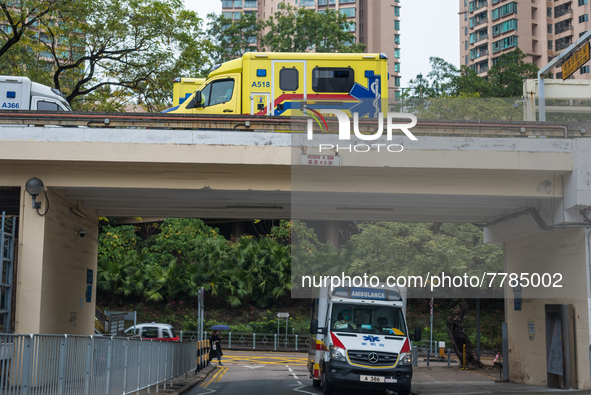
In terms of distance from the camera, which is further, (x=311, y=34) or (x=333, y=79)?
(x=311, y=34)

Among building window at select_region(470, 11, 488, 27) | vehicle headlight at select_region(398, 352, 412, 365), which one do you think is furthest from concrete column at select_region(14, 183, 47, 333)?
building window at select_region(470, 11, 488, 27)

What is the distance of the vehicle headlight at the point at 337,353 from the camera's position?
15305 mm

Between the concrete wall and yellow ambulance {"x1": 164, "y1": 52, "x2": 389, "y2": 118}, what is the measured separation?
6.21 metres

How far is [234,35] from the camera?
174ft

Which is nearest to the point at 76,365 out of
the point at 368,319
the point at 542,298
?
the point at 368,319

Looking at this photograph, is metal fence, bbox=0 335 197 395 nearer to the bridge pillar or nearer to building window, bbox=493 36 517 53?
the bridge pillar

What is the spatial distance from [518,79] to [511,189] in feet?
170

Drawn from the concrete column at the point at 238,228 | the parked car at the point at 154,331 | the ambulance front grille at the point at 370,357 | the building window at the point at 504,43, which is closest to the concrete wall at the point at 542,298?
the ambulance front grille at the point at 370,357

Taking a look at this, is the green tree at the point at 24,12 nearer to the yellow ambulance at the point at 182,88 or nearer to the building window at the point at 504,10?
the yellow ambulance at the point at 182,88

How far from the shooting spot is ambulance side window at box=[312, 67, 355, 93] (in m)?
18.3

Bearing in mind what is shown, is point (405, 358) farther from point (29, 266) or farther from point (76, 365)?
point (29, 266)

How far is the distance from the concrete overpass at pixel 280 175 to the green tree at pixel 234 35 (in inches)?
1451

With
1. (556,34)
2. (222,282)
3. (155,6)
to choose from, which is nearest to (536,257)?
(155,6)

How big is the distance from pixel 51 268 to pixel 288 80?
26.4 ft
